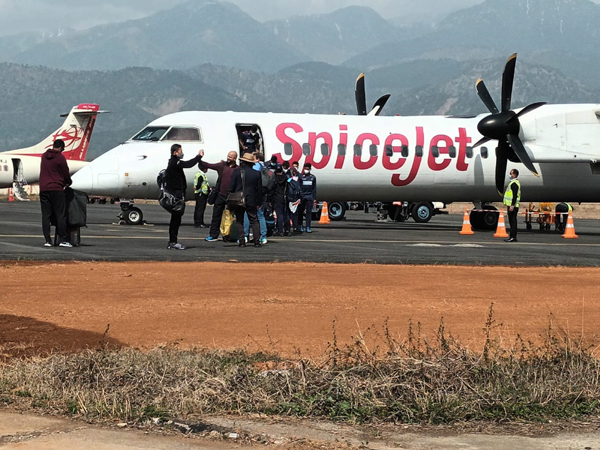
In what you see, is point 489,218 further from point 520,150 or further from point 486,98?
point 520,150

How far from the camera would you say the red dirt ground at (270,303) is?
1026cm

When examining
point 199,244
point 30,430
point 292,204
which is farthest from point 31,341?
point 292,204

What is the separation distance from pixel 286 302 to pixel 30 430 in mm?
6437

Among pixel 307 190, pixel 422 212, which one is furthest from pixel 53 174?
pixel 422 212

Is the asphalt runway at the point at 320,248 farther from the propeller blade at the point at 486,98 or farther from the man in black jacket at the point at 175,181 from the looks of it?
the propeller blade at the point at 486,98

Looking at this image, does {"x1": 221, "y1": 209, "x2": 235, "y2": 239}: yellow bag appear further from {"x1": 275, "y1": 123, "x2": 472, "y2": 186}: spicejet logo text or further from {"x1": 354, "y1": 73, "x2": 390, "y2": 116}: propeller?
{"x1": 354, "y1": 73, "x2": 390, "y2": 116}: propeller

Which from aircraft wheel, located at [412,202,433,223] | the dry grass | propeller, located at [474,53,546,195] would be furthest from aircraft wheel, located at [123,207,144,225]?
the dry grass

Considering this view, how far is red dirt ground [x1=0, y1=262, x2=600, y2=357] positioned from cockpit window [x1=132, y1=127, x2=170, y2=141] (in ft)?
42.9

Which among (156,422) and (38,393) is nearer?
(156,422)

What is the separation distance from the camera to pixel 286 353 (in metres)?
9.39

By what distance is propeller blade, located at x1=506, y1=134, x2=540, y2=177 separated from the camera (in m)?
29.7

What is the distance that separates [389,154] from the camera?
103 feet

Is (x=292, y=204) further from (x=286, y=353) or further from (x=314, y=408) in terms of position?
(x=314, y=408)

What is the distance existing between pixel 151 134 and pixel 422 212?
16.0 meters
